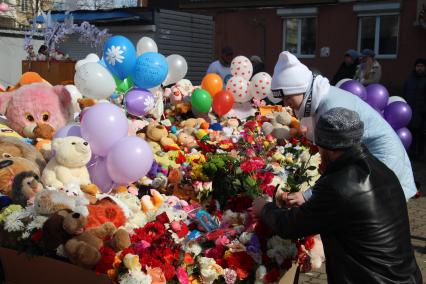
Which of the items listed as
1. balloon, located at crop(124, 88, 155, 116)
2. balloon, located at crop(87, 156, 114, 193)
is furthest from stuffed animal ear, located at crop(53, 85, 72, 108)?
balloon, located at crop(87, 156, 114, 193)

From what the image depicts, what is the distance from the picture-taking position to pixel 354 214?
2.04 m

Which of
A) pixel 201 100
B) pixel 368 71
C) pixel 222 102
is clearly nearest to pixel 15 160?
pixel 201 100

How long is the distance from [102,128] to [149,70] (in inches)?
86.8

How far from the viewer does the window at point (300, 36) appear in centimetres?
1628

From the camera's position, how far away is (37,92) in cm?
491

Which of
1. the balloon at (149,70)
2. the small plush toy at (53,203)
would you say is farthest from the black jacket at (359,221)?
the balloon at (149,70)

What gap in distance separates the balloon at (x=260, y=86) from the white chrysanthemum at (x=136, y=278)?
16.0ft

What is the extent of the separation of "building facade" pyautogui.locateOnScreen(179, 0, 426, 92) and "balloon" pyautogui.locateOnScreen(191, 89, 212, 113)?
30.0 ft

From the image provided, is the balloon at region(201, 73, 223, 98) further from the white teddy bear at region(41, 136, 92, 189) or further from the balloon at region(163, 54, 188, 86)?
the white teddy bear at region(41, 136, 92, 189)

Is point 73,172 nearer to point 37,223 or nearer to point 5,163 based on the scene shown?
point 5,163

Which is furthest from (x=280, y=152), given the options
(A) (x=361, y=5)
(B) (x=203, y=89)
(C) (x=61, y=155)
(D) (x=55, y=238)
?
(A) (x=361, y=5)

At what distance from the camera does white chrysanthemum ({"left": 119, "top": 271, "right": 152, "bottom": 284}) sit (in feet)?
8.30

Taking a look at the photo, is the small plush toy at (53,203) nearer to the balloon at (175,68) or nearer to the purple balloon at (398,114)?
the balloon at (175,68)

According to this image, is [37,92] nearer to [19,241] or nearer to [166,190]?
[166,190]
